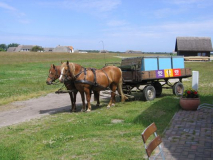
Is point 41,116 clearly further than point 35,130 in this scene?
Yes

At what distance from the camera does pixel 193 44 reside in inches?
2270

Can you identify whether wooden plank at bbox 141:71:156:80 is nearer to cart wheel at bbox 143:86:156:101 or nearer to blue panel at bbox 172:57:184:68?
cart wheel at bbox 143:86:156:101

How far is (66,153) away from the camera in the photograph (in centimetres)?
572

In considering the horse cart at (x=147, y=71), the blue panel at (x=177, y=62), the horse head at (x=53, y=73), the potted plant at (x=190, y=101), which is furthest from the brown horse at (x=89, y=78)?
the blue panel at (x=177, y=62)

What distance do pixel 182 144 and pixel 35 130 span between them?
421cm

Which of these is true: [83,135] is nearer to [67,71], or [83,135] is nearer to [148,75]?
[67,71]

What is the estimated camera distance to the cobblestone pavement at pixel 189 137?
5387mm

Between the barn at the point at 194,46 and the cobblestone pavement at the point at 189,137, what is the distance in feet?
165

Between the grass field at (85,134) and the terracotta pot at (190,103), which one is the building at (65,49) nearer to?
the grass field at (85,134)

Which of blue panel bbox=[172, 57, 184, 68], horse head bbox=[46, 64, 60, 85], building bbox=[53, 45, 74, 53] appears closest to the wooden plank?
blue panel bbox=[172, 57, 184, 68]

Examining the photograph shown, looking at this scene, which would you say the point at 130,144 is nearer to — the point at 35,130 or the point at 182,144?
the point at 182,144

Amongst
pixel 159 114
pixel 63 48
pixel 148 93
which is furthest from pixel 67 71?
pixel 63 48

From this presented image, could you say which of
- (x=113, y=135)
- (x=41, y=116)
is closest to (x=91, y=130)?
(x=113, y=135)

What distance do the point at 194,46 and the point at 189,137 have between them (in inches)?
2140
